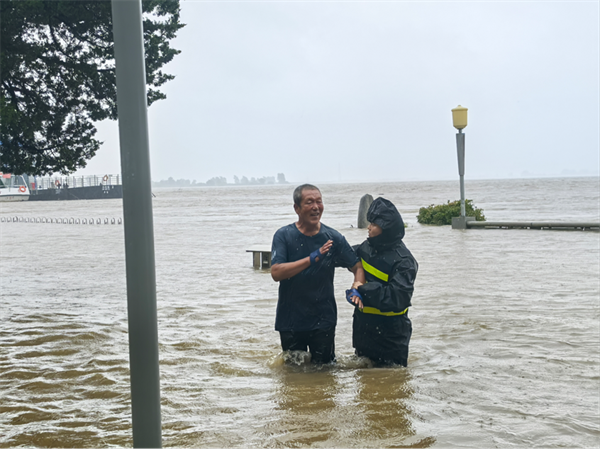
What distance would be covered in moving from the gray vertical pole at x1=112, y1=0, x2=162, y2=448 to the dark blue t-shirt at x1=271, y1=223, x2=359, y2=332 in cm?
321

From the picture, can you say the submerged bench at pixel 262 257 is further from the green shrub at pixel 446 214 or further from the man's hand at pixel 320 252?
the green shrub at pixel 446 214

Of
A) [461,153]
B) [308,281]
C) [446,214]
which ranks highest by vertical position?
[461,153]

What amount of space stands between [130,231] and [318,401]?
3359 mm

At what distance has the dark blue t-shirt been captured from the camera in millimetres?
5305

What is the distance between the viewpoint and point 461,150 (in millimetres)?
21875

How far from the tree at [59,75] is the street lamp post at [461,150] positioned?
43.8ft

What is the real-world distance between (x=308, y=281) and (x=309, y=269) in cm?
10

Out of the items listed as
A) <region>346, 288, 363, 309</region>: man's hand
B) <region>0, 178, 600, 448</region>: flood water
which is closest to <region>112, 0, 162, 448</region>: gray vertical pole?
<region>0, 178, 600, 448</region>: flood water

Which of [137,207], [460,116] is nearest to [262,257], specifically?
[460,116]

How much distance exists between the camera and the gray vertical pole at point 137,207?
6.55 ft

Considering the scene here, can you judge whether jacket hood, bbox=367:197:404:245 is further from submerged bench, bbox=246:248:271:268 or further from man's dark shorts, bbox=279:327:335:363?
submerged bench, bbox=246:248:271:268

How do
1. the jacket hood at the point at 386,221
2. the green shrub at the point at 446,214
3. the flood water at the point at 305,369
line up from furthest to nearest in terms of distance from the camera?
the green shrub at the point at 446,214 → the jacket hood at the point at 386,221 → the flood water at the point at 305,369

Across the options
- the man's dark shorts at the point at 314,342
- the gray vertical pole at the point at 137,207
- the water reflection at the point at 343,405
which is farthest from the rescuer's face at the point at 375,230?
the gray vertical pole at the point at 137,207

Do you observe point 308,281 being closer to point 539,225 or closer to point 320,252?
point 320,252
